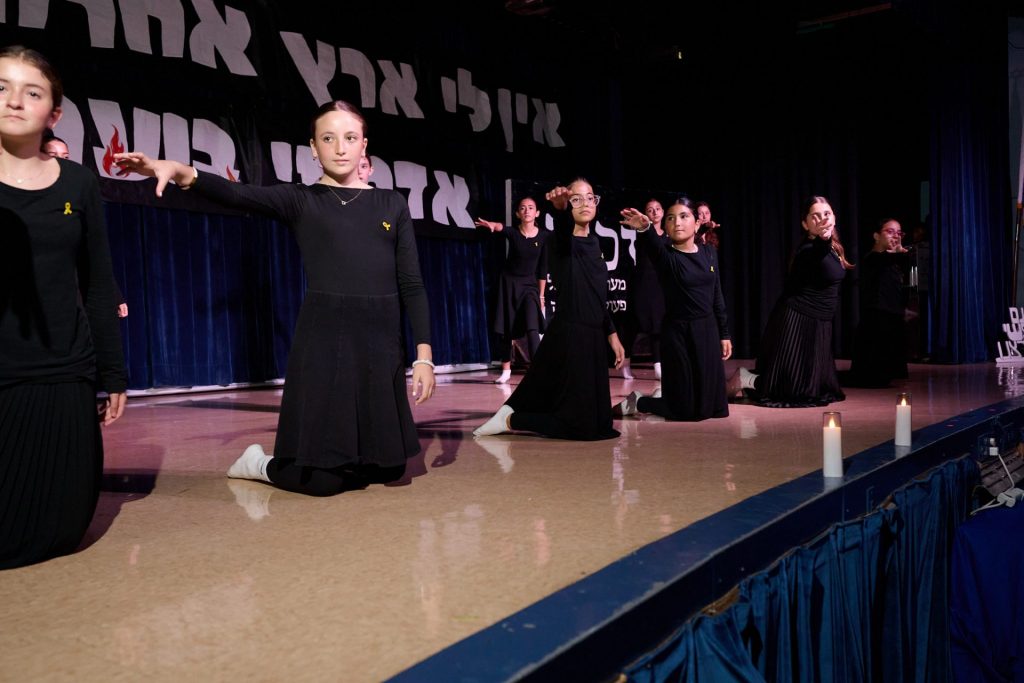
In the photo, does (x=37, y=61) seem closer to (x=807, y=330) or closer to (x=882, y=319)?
(x=807, y=330)

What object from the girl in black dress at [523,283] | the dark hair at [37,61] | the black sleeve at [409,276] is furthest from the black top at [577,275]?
the girl in black dress at [523,283]

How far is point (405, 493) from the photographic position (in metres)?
2.88

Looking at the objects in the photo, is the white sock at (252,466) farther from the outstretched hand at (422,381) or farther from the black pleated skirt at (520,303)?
the black pleated skirt at (520,303)

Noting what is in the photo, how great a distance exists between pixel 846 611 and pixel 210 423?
11.9ft

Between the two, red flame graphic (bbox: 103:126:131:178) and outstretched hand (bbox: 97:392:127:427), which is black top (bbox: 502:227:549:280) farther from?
outstretched hand (bbox: 97:392:127:427)

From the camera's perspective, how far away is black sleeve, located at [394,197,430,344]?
304cm

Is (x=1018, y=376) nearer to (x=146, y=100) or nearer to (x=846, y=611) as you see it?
(x=846, y=611)

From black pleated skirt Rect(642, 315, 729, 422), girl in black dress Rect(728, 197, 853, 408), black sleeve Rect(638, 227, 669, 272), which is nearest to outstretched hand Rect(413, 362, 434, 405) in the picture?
black sleeve Rect(638, 227, 669, 272)

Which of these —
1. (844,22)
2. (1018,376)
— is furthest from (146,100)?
(1018,376)

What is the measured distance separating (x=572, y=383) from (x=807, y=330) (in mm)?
2245

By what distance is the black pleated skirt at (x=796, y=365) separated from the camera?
549cm

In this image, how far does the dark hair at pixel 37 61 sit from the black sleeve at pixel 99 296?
8.4 inches

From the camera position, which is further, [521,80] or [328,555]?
[521,80]

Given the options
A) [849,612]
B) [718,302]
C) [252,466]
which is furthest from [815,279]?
[252,466]
